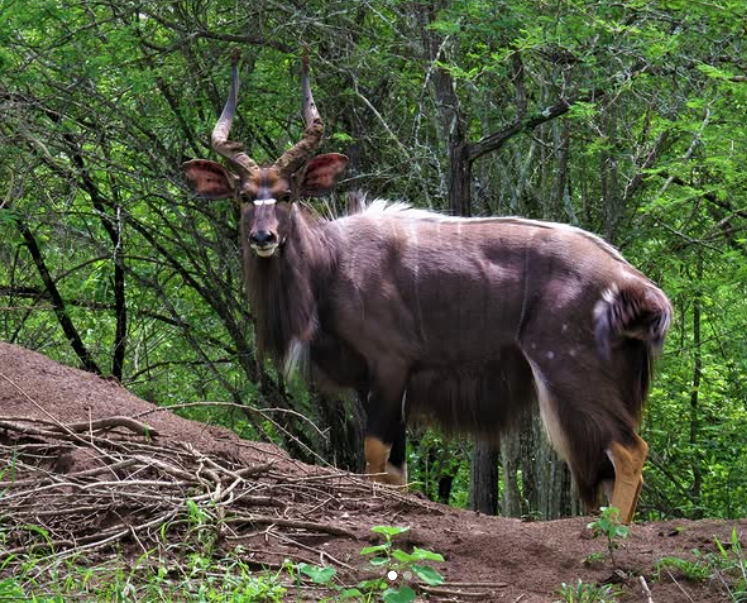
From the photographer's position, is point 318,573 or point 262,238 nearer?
point 318,573

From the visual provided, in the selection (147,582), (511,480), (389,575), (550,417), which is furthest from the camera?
(511,480)

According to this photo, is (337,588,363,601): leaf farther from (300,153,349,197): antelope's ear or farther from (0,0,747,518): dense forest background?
A: (0,0,747,518): dense forest background

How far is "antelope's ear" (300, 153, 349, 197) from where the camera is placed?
759 cm

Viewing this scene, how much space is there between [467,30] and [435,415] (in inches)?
115

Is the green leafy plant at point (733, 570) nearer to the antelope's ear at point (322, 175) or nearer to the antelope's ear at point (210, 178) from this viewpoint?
the antelope's ear at point (322, 175)

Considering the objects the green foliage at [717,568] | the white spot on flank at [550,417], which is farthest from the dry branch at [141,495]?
the white spot on flank at [550,417]

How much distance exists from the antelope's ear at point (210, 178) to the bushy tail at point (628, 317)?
224cm

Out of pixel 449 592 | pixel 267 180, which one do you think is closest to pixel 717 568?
pixel 449 592

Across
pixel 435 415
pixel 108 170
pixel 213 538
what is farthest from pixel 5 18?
pixel 213 538

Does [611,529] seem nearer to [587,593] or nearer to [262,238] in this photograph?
[587,593]

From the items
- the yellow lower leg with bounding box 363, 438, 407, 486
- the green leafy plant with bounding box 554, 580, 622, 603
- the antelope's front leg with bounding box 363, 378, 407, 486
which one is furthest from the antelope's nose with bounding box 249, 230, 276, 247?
the green leafy plant with bounding box 554, 580, 622, 603

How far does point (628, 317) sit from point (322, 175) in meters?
1.98

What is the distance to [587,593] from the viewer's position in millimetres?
4531

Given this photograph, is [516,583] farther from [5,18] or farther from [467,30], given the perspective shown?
[5,18]
